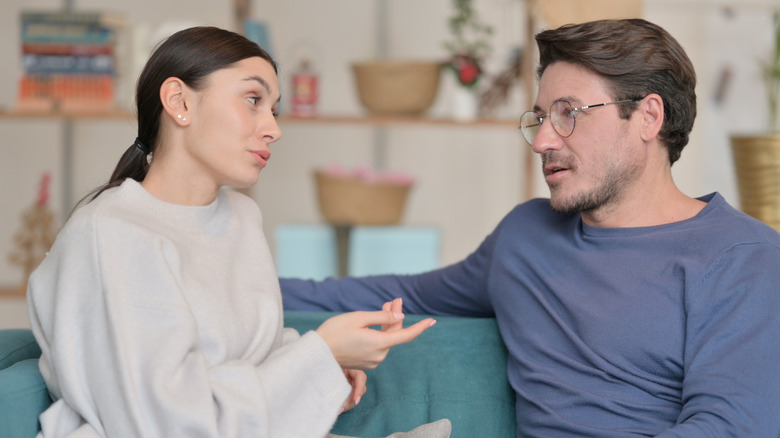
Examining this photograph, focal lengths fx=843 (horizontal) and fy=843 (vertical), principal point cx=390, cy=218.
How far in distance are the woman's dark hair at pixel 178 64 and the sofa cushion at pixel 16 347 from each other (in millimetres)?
328

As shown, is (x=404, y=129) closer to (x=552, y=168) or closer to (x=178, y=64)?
(x=552, y=168)

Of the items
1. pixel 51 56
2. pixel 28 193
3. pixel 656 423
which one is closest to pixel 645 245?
pixel 656 423

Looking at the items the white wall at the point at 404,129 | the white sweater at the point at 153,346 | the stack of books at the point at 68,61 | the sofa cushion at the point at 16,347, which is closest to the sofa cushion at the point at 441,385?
the white sweater at the point at 153,346

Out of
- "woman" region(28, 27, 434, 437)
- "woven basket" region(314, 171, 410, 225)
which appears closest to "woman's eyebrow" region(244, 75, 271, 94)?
"woman" region(28, 27, 434, 437)

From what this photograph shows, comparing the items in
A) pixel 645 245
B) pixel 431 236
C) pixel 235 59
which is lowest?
pixel 431 236

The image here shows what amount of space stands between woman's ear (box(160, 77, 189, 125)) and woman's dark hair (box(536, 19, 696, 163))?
741 millimetres

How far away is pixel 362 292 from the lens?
74.9 inches

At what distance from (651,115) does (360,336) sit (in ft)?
2.45

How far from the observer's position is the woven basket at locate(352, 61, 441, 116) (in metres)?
3.17

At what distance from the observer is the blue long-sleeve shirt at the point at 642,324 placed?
1346 mm

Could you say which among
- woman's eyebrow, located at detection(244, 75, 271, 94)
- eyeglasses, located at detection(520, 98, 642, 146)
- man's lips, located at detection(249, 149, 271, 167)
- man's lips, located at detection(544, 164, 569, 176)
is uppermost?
woman's eyebrow, located at detection(244, 75, 271, 94)

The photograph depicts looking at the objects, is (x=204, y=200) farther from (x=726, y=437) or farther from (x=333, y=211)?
(x=333, y=211)

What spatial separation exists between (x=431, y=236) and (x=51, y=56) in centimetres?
164

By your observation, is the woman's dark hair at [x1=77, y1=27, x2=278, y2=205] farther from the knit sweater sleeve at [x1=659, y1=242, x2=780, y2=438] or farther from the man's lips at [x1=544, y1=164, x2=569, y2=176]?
the knit sweater sleeve at [x1=659, y1=242, x2=780, y2=438]
